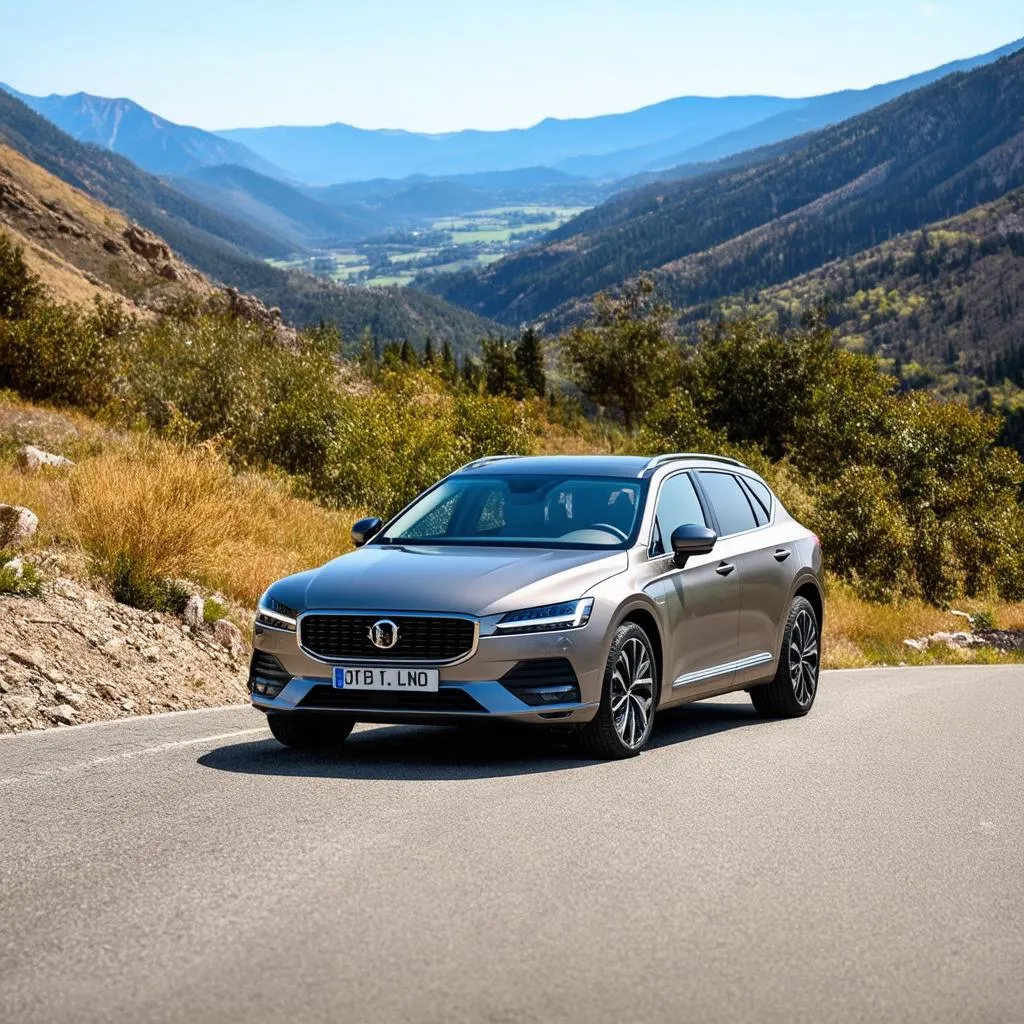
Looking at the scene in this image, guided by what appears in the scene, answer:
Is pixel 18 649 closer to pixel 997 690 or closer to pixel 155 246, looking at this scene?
pixel 997 690

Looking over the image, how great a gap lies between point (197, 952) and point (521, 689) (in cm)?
341

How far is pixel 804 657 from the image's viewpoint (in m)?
11.4

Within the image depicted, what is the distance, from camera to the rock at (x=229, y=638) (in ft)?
42.2

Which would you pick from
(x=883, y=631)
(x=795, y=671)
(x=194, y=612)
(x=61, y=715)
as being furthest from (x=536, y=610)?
(x=883, y=631)

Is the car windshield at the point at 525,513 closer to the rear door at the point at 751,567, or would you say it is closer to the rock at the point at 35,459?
the rear door at the point at 751,567

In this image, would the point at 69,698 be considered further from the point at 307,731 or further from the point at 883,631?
the point at 883,631

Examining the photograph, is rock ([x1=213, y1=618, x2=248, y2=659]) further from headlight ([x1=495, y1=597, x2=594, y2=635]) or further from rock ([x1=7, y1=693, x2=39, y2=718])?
headlight ([x1=495, y1=597, x2=594, y2=635])

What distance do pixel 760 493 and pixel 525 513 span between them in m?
2.70

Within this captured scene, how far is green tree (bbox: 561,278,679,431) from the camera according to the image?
79.5 metres

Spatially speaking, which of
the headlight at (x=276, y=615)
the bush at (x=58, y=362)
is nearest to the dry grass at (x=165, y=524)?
the headlight at (x=276, y=615)

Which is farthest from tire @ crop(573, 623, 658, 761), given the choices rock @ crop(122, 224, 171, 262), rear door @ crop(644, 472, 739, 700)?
rock @ crop(122, 224, 171, 262)

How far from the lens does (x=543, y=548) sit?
8875 mm

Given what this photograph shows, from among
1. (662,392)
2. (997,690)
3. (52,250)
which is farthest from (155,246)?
(997,690)

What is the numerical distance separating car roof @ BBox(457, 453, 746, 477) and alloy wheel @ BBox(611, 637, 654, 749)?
1.40 meters
